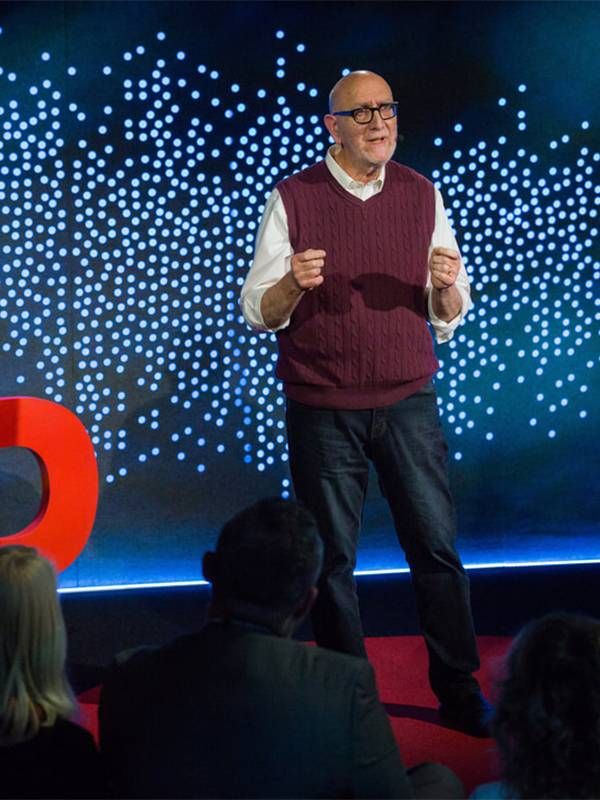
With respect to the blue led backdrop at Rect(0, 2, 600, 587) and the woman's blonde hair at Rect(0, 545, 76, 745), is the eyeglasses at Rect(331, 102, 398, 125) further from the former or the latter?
the woman's blonde hair at Rect(0, 545, 76, 745)

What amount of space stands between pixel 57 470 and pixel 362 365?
127cm

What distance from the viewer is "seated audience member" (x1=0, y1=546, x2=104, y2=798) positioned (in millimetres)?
1936

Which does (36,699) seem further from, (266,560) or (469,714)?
(469,714)

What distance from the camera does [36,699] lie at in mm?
2016

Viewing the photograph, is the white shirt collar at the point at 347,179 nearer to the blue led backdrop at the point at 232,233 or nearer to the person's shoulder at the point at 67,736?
the blue led backdrop at the point at 232,233

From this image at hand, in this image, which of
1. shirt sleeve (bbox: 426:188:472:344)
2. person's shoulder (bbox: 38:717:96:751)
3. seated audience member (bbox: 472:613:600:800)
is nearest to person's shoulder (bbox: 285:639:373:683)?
seated audience member (bbox: 472:613:600:800)

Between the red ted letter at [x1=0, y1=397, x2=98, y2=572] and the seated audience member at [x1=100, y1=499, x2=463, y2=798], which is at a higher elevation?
A: the red ted letter at [x1=0, y1=397, x2=98, y2=572]

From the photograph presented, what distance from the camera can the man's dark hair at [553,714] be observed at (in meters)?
1.85

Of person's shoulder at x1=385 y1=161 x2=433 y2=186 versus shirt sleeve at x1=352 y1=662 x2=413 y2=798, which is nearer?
shirt sleeve at x1=352 y1=662 x2=413 y2=798

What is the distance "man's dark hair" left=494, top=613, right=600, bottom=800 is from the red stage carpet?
0.78 m

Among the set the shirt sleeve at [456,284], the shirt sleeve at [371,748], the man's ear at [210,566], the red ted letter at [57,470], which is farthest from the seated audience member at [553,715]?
the red ted letter at [57,470]

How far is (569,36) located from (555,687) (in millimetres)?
3440

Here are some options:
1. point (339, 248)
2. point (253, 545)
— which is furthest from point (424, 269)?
A: point (253, 545)

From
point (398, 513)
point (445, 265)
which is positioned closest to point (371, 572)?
point (398, 513)
